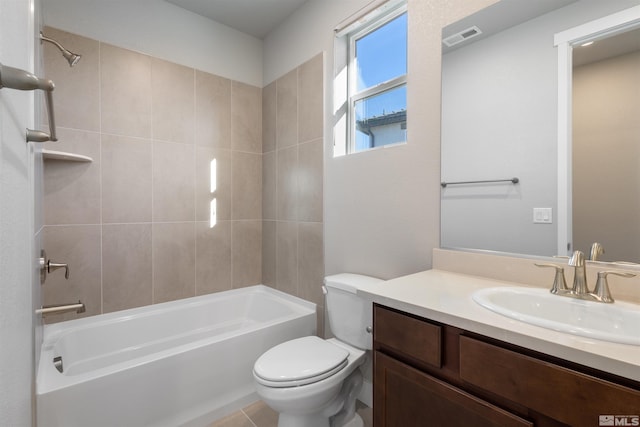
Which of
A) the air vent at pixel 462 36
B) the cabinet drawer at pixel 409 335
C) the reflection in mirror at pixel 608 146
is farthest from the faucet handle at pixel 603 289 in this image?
the air vent at pixel 462 36

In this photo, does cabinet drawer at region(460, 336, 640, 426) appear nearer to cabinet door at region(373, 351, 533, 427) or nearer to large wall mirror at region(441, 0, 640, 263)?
cabinet door at region(373, 351, 533, 427)

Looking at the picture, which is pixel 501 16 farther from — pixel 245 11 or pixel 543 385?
pixel 245 11

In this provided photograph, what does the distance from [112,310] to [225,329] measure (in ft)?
2.64

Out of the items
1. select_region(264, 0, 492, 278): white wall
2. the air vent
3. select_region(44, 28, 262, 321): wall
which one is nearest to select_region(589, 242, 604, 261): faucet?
select_region(264, 0, 492, 278): white wall

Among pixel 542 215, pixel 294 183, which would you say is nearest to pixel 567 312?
pixel 542 215

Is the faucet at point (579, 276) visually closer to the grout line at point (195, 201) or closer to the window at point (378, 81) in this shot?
the window at point (378, 81)

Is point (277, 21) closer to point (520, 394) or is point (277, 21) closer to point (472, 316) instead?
point (472, 316)

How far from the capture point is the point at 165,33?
2.14m

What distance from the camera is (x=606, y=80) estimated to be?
98 cm

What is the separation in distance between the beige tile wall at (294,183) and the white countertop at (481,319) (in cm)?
106

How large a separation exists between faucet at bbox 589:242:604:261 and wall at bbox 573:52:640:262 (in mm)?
13

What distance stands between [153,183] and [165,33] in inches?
44.0

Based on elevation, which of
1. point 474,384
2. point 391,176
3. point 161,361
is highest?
point 391,176

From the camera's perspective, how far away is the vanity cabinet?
60 centimetres
